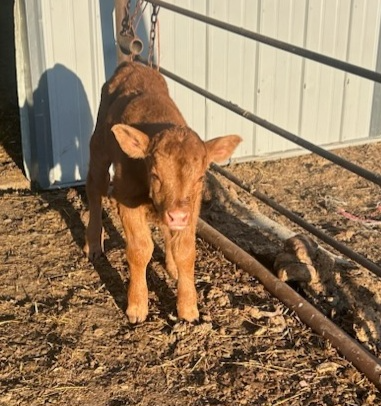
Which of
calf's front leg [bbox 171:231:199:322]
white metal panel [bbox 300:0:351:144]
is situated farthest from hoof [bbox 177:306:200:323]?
white metal panel [bbox 300:0:351:144]

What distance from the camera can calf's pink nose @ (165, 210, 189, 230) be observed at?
3963 mm

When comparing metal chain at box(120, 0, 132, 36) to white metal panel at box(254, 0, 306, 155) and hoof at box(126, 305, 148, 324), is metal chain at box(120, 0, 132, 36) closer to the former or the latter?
white metal panel at box(254, 0, 306, 155)

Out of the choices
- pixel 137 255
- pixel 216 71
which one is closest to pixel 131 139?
pixel 137 255

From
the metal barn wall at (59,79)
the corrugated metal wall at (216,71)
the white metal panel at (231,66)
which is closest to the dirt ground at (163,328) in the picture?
the metal barn wall at (59,79)

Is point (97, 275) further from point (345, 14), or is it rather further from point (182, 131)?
point (345, 14)

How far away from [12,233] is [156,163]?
7.95 ft

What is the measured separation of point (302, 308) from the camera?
4.77 m

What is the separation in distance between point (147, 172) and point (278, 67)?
4.22 meters

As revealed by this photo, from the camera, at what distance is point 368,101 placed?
9031 mm

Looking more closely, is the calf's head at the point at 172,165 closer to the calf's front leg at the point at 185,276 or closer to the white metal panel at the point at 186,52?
the calf's front leg at the point at 185,276

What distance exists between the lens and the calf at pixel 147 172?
13.3ft

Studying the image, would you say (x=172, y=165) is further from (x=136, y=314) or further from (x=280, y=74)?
(x=280, y=74)

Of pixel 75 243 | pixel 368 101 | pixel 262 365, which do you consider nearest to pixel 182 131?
pixel 262 365

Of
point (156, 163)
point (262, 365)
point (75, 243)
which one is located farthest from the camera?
point (75, 243)
